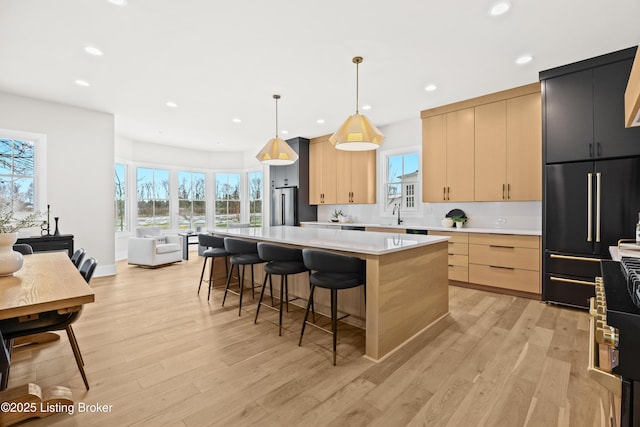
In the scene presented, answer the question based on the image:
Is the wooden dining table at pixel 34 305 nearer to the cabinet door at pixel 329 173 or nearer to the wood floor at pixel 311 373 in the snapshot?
the wood floor at pixel 311 373

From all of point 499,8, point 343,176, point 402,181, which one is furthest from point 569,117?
point 343,176

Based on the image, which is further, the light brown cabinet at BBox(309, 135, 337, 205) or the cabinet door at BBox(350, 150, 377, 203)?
the light brown cabinet at BBox(309, 135, 337, 205)

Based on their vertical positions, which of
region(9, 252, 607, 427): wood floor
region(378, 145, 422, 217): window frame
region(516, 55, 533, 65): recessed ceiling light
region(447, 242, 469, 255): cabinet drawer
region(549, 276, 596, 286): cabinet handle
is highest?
region(516, 55, 533, 65): recessed ceiling light

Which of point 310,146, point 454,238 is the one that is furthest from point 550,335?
point 310,146

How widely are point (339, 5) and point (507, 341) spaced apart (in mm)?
3155

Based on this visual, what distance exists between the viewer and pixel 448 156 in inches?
188

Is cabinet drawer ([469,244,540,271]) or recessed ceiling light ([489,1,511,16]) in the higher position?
recessed ceiling light ([489,1,511,16])

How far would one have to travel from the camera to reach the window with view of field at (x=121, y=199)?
693 cm

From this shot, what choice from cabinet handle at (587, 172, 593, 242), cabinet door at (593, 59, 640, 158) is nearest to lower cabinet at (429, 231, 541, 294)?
cabinet handle at (587, 172, 593, 242)

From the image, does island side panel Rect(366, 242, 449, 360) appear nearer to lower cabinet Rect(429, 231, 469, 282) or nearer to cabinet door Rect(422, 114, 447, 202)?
lower cabinet Rect(429, 231, 469, 282)

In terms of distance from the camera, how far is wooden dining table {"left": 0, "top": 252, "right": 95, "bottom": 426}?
4.65 ft

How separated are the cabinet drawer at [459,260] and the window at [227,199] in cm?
629

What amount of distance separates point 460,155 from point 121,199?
729cm

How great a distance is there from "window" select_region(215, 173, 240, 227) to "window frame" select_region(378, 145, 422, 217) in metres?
4.64
